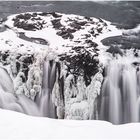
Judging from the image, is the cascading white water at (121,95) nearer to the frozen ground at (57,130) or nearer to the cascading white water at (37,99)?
the cascading white water at (37,99)

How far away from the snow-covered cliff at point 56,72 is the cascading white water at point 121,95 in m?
0.15

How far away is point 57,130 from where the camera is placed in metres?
4.19

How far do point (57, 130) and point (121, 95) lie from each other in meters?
1.92

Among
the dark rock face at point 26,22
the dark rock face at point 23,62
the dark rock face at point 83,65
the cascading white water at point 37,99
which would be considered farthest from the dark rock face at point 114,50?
the dark rock face at point 26,22

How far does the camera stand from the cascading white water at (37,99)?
590 cm

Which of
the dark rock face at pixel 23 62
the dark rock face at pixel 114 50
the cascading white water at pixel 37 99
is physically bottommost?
the cascading white water at pixel 37 99

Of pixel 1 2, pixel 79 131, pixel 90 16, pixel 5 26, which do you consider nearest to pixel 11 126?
→ pixel 79 131

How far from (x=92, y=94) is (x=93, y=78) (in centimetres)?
27

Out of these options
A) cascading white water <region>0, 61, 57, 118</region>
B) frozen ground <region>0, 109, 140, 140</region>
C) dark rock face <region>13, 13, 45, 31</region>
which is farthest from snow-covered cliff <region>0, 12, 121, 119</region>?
frozen ground <region>0, 109, 140, 140</region>

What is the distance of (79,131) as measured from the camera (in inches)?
164

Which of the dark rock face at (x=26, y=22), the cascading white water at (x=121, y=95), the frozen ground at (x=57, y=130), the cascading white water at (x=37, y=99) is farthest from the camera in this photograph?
the dark rock face at (x=26, y=22)

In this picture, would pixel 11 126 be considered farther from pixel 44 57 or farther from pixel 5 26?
pixel 5 26

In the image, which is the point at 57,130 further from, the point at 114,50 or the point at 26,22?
the point at 26,22

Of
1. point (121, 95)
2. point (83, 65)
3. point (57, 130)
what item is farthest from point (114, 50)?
point (57, 130)
